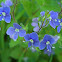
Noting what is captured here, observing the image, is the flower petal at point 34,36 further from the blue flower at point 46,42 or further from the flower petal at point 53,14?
the flower petal at point 53,14

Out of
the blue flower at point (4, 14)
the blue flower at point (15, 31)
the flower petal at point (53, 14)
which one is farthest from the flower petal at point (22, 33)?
the flower petal at point (53, 14)

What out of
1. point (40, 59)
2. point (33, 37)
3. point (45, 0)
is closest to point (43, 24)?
point (33, 37)

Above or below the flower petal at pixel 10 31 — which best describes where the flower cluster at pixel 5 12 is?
above

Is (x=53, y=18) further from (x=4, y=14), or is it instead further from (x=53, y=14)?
(x=4, y=14)

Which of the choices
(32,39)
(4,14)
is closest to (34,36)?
(32,39)

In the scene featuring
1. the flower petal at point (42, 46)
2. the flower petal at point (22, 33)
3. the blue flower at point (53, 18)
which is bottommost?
the flower petal at point (42, 46)

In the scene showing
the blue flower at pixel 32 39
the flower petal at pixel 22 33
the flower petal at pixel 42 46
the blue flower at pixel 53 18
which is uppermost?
the blue flower at pixel 53 18

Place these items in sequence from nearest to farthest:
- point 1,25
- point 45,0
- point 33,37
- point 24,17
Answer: point 33,37 < point 1,25 < point 45,0 < point 24,17

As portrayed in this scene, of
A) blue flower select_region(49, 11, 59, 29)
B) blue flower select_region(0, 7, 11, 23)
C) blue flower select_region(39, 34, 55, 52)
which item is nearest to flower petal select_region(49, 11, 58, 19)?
blue flower select_region(49, 11, 59, 29)

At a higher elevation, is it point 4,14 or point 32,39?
point 4,14

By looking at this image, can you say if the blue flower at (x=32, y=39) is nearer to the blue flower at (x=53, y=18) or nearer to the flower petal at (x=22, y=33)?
the flower petal at (x=22, y=33)

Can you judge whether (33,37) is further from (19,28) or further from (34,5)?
(34,5)
